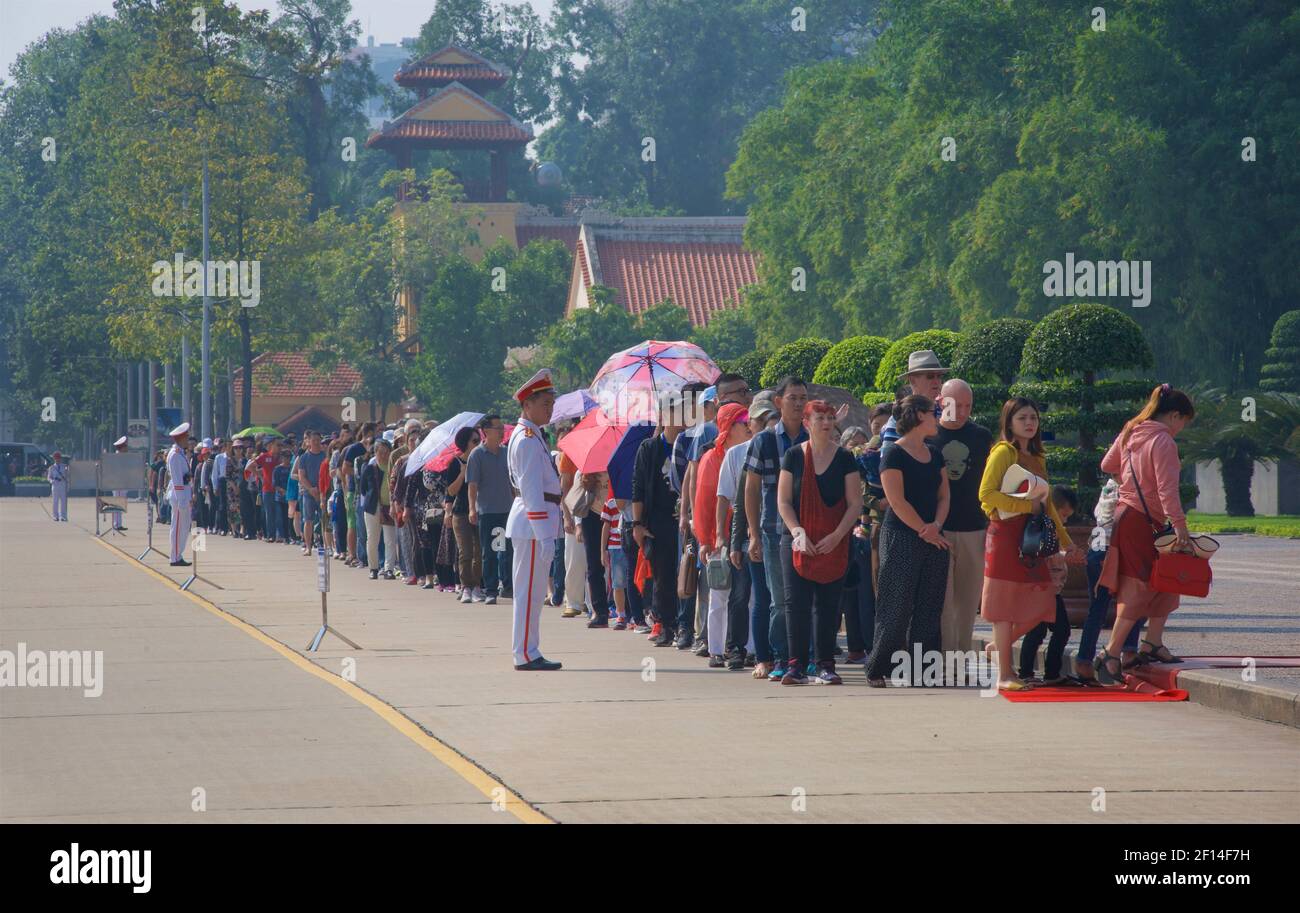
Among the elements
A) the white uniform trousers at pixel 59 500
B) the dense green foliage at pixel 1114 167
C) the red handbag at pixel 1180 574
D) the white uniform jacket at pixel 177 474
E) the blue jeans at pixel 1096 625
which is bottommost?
the white uniform trousers at pixel 59 500

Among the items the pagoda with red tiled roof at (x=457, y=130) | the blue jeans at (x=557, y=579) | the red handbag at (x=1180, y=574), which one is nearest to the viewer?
the red handbag at (x=1180, y=574)

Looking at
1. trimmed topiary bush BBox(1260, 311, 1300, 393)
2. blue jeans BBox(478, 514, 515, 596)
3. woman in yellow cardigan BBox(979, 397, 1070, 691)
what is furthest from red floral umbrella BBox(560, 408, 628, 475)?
trimmed topiary bush BBox(1260, 311, 1300, 393)

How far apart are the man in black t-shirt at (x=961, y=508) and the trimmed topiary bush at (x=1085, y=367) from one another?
3.70 metres

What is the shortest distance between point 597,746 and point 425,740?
3.13ft

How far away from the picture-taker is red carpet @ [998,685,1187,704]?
12.6 metres

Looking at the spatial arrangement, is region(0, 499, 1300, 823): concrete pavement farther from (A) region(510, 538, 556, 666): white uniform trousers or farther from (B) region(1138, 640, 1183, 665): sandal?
(B) region(1138, 640, 1183, 665): sandal

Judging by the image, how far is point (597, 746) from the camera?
10.7m

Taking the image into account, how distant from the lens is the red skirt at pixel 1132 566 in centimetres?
1281

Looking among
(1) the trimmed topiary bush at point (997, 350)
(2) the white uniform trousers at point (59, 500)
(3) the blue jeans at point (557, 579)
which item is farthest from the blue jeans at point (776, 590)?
(2) the white uniform trousers at point (59, 500)

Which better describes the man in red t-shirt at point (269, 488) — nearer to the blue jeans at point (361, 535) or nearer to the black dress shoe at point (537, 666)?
the blue jeans at point (361, 535)

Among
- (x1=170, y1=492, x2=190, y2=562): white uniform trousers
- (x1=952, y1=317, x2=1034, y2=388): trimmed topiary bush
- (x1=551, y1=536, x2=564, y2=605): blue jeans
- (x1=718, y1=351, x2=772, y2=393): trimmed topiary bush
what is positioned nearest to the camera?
(x1=952, y1=317, x2=1034, y2=388): trimmed topiary bush

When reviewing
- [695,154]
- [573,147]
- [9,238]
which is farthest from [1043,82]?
[9,238]

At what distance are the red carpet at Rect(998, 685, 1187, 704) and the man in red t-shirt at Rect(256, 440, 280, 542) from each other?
26439 mm
